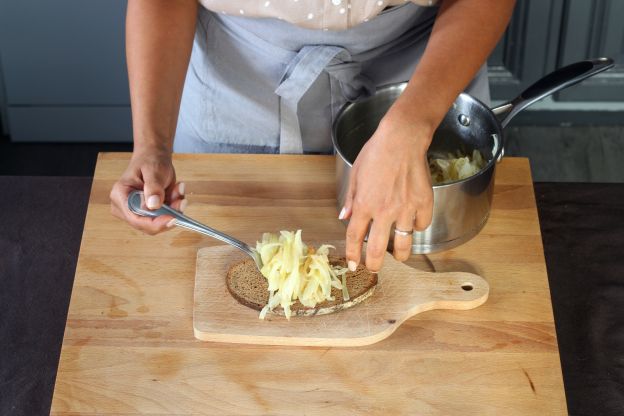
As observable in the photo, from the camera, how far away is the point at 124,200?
1082mm

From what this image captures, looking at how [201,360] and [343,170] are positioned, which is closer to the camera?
[201,360]

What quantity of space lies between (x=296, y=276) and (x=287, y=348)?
0.29 ft

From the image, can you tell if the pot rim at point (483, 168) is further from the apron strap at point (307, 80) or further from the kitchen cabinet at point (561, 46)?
the kitchen cabinet at point (561, 46)

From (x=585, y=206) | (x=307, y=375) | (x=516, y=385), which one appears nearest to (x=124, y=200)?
(x=307, y=375)

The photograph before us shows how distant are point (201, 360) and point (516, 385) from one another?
367 millimetres

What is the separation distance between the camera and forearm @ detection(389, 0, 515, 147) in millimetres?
1062

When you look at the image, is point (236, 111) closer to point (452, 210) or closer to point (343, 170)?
point (343, 170)

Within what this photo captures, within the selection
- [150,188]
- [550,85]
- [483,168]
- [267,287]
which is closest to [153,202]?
[150,188]

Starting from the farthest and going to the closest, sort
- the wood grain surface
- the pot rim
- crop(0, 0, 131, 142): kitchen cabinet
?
1. crop(0, 0, 131, 142): kitchen cabinet
2. the pot rim
3. the wood grain surface

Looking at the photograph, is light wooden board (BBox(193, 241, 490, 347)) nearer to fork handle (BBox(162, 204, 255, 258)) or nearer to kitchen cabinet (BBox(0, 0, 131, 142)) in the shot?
fork handle (BBox(162, 204, 255, 258))

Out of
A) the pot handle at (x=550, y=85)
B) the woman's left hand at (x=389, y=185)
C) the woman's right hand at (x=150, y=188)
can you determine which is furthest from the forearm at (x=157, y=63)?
the pot handle at (x=550, y=85)

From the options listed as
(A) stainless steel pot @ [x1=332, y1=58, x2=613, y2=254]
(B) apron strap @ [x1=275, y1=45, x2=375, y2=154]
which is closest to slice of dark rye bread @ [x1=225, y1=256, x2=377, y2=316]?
(A) stainless steel pot @ [x1=332, y1=58, x2=613, y2=254]

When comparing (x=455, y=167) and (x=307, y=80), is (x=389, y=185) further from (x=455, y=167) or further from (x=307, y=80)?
(x=307, y=80)

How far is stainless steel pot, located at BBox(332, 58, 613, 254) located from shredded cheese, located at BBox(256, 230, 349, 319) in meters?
0.13
